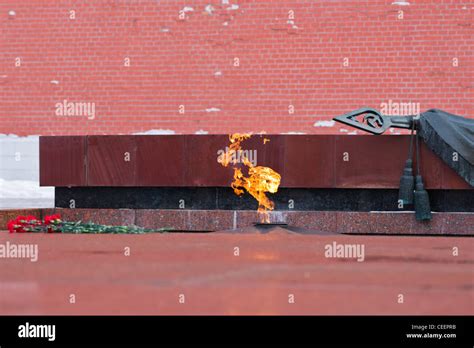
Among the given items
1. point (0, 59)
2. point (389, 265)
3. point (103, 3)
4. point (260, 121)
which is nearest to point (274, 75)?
point (260, 121)

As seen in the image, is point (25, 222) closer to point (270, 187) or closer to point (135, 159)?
point (135, 159)

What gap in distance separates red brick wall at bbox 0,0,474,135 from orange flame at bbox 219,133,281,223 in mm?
1957

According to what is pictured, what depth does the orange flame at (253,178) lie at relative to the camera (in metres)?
7.62

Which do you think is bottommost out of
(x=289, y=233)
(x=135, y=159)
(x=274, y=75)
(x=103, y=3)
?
(x=289, y=233)

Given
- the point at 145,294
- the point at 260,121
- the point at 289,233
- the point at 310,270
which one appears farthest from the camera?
the point at 260,121

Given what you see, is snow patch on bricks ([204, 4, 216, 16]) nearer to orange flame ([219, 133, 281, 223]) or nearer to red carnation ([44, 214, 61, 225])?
orange flame ([219, 133, 281, 223])

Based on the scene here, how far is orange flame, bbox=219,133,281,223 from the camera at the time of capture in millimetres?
7621

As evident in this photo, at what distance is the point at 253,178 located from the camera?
779cm

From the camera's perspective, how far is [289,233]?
261 inches

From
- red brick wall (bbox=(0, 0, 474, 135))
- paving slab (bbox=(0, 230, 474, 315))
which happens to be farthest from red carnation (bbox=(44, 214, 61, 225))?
red brick wall (bbox=(0, 0, 474, 135))

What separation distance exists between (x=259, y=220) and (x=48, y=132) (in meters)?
3.76

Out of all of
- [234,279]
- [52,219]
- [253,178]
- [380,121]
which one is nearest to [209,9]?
[253,178]

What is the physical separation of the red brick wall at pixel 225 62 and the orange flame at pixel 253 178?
196 cm

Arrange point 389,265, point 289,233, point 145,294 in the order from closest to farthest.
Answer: point 145,294 < point 389,265 < point 289,233
